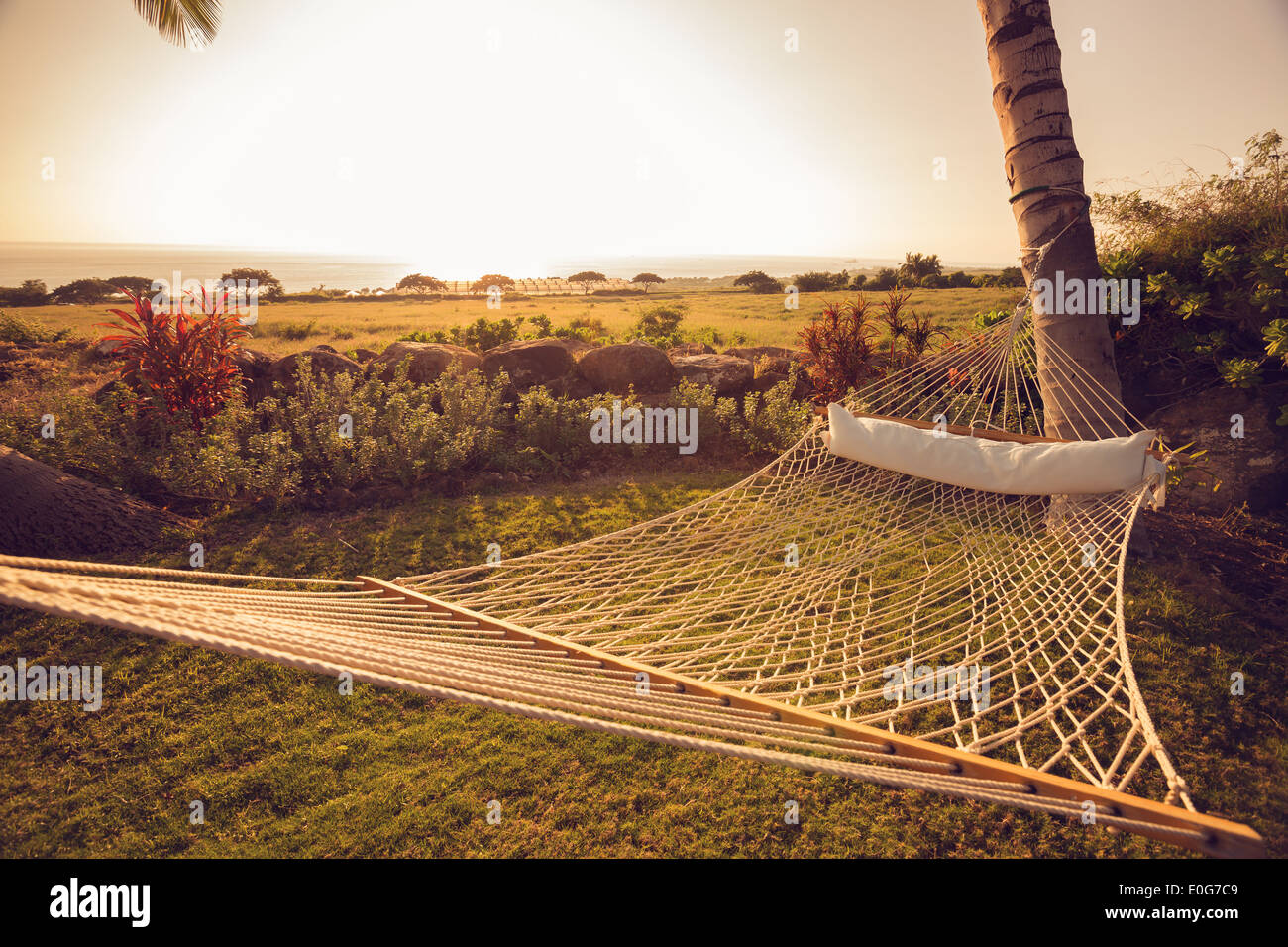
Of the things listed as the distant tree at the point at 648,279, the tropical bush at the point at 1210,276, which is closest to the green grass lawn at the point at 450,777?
the tropical bush at the point at 1210,276

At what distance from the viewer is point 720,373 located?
17.4ft

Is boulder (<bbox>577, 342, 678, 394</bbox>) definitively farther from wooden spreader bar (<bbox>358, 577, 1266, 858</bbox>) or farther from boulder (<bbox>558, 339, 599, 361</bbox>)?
wooden spreader bar (<bbox>358, 577, 1266, 858</bbox>)

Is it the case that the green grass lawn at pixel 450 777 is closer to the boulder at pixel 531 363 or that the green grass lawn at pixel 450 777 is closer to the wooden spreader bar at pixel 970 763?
the wooden spreader bar at pixel 970 763

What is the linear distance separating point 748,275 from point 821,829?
16.5 m

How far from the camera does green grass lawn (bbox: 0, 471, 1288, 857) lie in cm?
146

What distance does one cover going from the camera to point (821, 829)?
4.94 feet

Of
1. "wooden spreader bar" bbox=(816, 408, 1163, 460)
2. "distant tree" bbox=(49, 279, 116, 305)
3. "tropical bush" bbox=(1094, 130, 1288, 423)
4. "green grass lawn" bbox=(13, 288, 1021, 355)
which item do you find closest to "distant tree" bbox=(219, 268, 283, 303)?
"green grass lawn" bbox=(13, 288, 1021, 355)

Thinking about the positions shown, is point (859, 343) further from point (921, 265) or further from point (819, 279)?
point (819, 279)

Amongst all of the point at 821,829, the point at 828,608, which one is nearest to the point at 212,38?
the point at 828,608

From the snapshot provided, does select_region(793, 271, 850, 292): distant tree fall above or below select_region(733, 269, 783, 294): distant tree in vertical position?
below

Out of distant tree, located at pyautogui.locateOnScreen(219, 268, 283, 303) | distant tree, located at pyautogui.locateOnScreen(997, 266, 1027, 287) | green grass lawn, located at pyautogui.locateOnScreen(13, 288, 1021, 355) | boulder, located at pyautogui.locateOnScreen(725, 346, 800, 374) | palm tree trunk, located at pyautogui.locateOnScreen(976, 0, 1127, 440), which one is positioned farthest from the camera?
distant tree, located at pyautogui.locateOnScreen(219, 268, 283, 303)

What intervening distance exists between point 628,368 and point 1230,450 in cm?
392

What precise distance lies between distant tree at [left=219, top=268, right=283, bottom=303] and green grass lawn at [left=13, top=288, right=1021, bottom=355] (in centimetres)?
27
